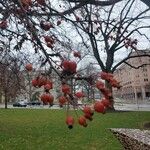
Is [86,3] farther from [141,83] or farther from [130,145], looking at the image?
[141,83]

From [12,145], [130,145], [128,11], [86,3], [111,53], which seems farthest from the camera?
[111,53]

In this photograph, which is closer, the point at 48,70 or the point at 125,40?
the point at 48,70

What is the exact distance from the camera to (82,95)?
2607 millimetres

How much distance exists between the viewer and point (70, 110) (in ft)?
7.97

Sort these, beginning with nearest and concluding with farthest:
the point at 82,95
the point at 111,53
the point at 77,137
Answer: the point at 82,95
the point at 77,137
the point at 111,53

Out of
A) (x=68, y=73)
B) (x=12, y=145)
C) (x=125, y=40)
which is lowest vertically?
(x=12, y=145)

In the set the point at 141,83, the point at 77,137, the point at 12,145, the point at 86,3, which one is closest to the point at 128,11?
the point at 77,137

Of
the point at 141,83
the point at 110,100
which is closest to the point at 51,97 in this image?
the point at 110,100

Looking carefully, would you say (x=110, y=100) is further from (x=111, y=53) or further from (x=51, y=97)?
(x=111, y=53)

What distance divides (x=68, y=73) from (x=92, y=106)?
236 mm

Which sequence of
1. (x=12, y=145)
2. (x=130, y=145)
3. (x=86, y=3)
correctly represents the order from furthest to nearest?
(x=12, y=145), (x=130, y=145), (x=86, y=3)

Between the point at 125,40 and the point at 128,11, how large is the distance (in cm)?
2891

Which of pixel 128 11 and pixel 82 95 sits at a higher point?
pixel 128 11

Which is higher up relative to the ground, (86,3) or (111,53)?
(111,53)
